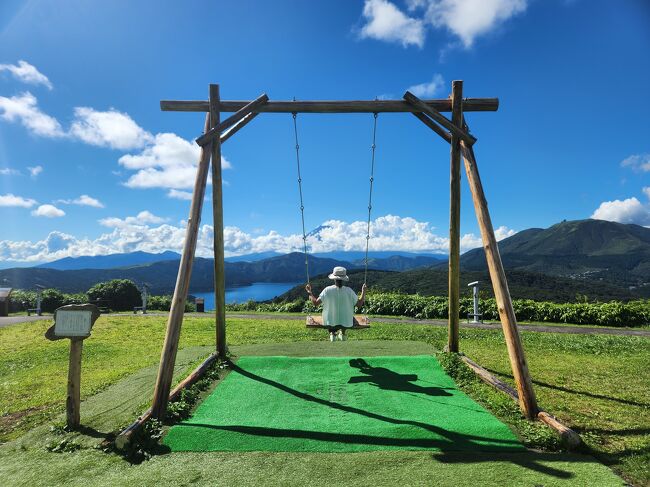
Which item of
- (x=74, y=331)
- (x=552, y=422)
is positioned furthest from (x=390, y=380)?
(x=74, y=331)

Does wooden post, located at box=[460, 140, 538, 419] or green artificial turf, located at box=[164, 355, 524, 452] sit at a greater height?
wooden post, located at box=[460, 140, 538, 419]

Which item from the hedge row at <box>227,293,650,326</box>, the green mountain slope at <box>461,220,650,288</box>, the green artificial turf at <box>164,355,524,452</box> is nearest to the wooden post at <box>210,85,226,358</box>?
the green artificial turf at <box>164,355,524,452</box>

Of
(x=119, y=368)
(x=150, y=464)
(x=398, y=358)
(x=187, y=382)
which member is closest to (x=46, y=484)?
(x=150, y=464)

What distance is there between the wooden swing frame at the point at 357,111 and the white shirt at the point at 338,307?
196 centimetres

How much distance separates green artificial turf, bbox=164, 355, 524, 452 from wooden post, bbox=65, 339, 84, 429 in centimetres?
127

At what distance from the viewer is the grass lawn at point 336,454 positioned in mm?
3719

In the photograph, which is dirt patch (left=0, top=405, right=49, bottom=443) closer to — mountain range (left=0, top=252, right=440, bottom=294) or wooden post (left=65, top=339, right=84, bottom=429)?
wooden post (left=65, top=339, right=84, bottom=429)

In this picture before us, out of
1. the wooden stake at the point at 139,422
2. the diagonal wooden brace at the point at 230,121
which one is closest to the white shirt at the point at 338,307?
the wooden stake at the point at 139,422

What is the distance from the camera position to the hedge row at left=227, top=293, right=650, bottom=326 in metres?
14.4

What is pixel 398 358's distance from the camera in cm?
774

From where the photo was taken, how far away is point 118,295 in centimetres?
2642

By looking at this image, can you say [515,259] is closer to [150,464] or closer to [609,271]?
[609,271]

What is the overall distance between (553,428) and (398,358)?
137 inches

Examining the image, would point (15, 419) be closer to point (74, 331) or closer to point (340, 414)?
point (74, 331)
